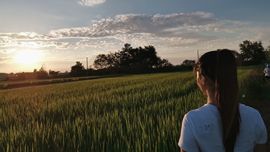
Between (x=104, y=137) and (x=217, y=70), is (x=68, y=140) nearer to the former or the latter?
(x=104, y=137)

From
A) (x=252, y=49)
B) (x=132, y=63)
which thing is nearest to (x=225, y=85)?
(x=132, y=63)

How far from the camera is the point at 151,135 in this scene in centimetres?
479

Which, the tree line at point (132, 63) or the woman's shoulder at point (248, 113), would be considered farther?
the tree line at point (132, 63)

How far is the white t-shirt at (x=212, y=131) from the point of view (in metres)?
2.15

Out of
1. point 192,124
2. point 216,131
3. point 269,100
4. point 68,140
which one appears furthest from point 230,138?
point 269,100

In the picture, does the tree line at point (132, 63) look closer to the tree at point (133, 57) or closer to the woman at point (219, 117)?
the tree at point (133, 57)

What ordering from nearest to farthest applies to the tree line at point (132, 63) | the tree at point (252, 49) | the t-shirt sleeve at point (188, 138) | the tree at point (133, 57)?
the t-shirt sleeve at point (188, 138), the tree line at point (132, 63), the tree at point (133, 57), the tree at point (252, 49)

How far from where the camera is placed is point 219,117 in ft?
7.29

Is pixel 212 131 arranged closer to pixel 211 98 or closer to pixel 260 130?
pixel 211 98

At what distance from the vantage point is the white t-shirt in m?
2.15

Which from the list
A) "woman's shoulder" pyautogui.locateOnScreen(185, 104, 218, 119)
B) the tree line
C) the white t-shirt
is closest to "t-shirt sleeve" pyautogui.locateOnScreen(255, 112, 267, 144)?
the white t-shirt

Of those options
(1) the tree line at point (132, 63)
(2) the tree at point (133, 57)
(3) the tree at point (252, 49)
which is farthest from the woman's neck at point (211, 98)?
(3) the tree at point (252, 49)

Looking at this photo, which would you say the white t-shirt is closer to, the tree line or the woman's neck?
the woman's neck

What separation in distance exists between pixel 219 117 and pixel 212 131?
0.08 metres
